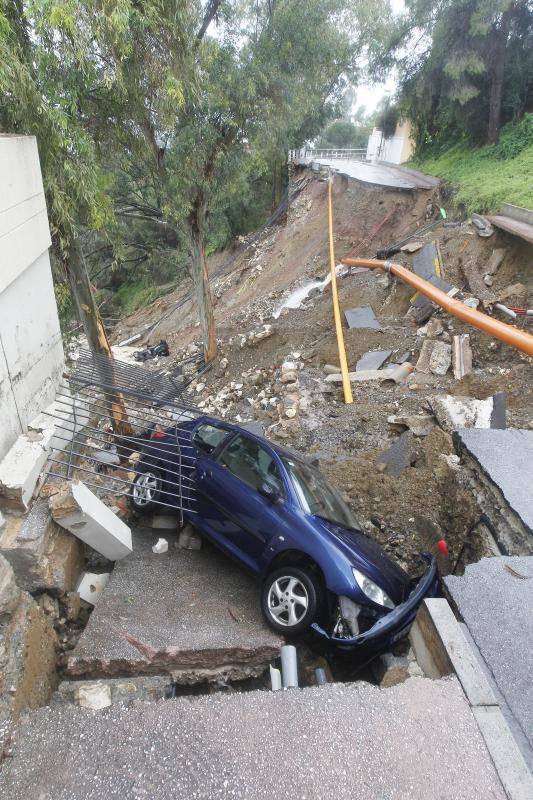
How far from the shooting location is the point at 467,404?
280 inches

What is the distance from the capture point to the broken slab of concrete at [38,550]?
3408mm

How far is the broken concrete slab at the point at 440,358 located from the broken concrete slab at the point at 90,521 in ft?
21.8

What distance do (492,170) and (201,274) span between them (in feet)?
36.2

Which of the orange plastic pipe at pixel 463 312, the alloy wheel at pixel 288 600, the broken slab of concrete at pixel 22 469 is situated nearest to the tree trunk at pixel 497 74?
the orange plastic pipe at pixel 463 312

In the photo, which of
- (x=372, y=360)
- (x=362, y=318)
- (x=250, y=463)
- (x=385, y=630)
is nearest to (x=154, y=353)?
(x=362, y=318)

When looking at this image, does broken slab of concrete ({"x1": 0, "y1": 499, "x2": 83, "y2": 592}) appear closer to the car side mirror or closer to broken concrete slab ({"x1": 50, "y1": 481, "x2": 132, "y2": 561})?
broken concrete slab ({"x1": 50, "y1": 481, "x2": 132, "y2": 561})

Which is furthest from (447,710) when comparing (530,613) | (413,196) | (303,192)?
(303,192)

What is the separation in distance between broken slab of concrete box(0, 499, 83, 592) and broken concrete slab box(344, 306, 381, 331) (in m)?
8.54

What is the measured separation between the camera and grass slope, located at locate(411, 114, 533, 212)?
41.7ft

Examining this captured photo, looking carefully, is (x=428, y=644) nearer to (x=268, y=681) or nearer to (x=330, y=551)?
(x=330, y=551)

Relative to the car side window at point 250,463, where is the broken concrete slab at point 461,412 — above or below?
below

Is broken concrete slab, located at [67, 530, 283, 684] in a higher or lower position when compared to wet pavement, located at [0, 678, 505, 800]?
lower

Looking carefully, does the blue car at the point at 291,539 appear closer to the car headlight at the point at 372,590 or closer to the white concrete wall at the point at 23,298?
the car headlight at the point at 372,590

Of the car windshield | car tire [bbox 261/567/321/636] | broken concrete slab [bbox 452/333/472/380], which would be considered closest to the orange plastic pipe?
broken concrete slab [bbox 452/333/472/380]
